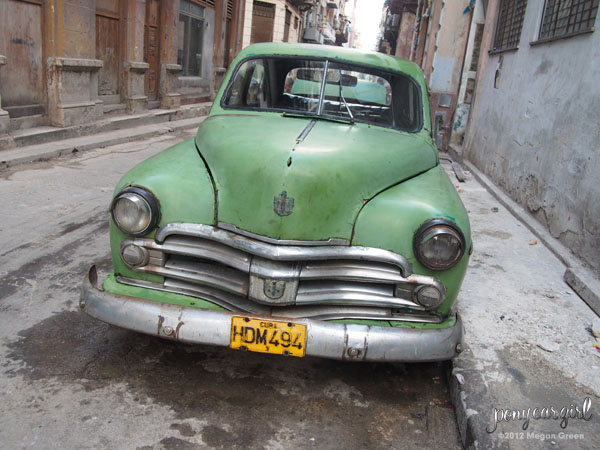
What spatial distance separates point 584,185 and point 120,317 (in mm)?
4095

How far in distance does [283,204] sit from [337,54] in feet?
5.96

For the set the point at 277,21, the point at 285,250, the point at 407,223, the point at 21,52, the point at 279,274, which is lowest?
the point at 279,274

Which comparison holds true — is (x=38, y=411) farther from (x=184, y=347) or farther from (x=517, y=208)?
(x=517, y=208)

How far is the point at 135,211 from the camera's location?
97.0 inches

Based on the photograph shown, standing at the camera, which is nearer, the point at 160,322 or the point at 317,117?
the point at 160,322

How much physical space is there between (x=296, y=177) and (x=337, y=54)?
5.57 feet

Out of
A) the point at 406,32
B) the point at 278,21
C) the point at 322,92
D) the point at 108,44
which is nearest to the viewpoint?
the point at 322,92

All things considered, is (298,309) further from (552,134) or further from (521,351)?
(552,134)

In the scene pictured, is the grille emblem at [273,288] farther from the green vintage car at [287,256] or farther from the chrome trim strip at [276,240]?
the chrome trim strip at [276,240]

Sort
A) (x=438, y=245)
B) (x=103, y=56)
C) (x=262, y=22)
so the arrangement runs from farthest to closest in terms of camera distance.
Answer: (x=262, y=22)
(x=103, y=56)
(x=438, y=245)

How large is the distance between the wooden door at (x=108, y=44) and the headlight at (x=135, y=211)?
28.9ft

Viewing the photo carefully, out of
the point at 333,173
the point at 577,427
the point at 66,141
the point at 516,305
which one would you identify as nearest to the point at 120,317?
the point at 333,173

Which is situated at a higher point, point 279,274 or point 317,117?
point 317,117

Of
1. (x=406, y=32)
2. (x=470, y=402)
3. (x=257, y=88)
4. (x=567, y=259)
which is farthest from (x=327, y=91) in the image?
(x=406, y=32)
